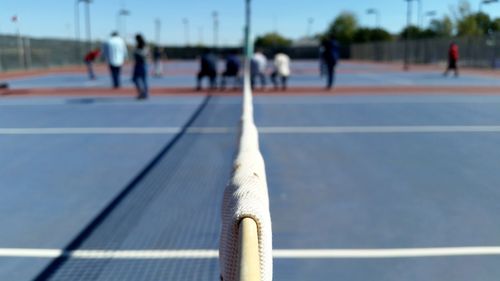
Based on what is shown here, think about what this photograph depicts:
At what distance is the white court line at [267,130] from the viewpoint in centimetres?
825

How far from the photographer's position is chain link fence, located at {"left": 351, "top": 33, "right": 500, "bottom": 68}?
30.8 meters

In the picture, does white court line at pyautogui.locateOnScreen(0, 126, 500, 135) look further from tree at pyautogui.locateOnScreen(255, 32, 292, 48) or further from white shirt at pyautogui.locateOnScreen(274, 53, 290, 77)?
tree at pyautogui.locateOnScreen(255, 32, 292, 48)

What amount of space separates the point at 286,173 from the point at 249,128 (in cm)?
229

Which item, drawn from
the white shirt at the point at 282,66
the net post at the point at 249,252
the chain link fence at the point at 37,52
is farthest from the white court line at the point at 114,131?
the chain link fence at the point at 37,52

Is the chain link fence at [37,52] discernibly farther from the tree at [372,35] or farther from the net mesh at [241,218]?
the tree at [372,35]

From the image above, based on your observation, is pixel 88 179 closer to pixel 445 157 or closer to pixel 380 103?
pixel 445 157

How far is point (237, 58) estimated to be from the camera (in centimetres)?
1592

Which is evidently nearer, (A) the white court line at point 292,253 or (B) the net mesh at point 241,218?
(B) the net mesh at point 241,218

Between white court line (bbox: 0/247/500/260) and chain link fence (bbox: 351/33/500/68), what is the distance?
2989cm

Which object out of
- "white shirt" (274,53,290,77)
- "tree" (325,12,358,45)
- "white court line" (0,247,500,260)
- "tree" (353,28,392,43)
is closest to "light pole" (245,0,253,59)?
"white shirt" (274,53,290,77)

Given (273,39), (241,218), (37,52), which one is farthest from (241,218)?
(273,39)

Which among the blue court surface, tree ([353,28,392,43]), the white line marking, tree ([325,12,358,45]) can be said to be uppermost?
tree ([325,12,358,45])

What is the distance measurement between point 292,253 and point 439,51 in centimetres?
3924

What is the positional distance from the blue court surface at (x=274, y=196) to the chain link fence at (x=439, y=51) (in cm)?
2430
